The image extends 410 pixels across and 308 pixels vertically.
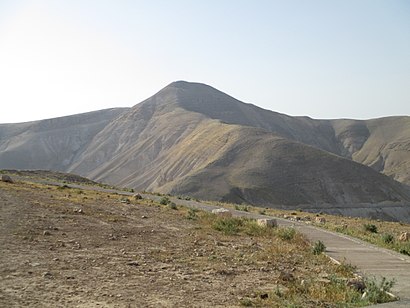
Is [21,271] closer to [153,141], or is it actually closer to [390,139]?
[153,141]

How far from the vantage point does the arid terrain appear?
7.76m

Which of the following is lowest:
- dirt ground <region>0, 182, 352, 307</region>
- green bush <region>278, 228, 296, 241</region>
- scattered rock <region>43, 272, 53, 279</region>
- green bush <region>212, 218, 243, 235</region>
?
green bush <region>212, 218, 243, 235</region>

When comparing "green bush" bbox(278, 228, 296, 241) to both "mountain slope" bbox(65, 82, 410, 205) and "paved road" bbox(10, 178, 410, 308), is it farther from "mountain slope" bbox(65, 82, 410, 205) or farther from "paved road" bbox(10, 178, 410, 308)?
"mountain slope" bbox(65, 82, 410, 205)

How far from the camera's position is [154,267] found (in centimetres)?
1026

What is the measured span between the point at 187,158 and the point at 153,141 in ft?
90.0

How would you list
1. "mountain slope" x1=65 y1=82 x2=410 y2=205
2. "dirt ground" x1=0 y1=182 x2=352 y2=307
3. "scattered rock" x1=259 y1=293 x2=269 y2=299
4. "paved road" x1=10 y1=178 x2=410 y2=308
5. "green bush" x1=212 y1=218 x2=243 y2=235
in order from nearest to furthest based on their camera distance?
"dirt ground" x1=0 y1=182 x2=352 y2=307, "scattered rock" x1=259 y1=293 x2=269 y2=299, "paved road" x1=10 y1=178 x2=410 y2=308, "green bush" x1=212 y1=218 x2=243 y2=235, "mountain slope" x1=65 y1=82 x2=410 y2=205

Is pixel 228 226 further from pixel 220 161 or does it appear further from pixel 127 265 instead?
pixel 220 161

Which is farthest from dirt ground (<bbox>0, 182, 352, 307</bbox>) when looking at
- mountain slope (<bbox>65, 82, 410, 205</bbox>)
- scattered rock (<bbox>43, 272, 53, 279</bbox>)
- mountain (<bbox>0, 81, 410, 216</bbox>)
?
mountain slope (<bbox>65, 82, 410, 205</bbox>)

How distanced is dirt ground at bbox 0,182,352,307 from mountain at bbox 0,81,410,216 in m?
61.7

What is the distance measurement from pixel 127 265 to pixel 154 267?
61 cm

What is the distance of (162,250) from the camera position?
12.5m

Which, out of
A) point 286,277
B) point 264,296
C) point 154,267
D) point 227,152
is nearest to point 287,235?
point 286,277

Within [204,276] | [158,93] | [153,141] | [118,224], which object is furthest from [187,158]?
[204,276]

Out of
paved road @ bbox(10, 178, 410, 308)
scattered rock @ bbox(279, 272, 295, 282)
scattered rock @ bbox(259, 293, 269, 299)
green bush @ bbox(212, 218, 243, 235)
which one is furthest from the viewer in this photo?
green bush @ bbox(212, 218, 243, 235)
